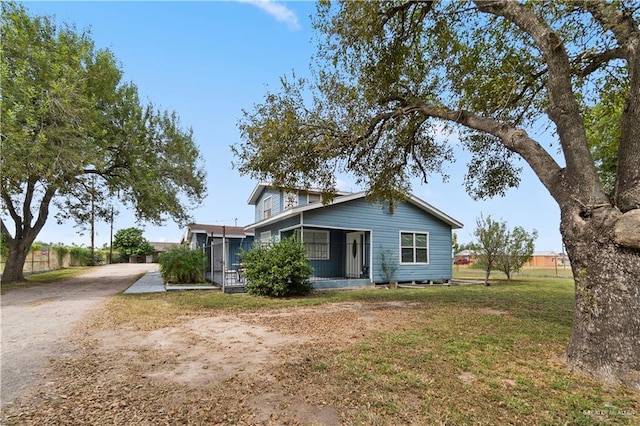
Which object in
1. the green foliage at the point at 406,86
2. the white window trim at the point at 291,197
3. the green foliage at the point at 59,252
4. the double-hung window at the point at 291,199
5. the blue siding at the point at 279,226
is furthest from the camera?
the green foliage at the point at 59,252

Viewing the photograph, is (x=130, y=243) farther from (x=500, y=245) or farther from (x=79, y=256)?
(x=500, y=245)

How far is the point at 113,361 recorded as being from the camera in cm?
482

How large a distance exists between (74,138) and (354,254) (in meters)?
11.9

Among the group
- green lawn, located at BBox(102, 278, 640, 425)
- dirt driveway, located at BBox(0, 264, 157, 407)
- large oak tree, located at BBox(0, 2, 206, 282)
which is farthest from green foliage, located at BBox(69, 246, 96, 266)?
green lawn, located at BBox(102, 278, 640, 425)

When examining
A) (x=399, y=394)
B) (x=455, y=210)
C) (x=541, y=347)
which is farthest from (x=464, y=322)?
(x=455, y=210)

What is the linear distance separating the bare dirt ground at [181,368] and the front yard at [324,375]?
0.02 m

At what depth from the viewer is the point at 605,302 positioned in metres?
4.21

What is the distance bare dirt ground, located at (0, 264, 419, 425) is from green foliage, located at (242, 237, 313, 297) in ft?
10.8

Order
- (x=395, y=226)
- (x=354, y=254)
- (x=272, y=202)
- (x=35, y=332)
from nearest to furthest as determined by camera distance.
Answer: (x=35, y=332), (x=395, y=226), (x=354, y=254), (x=272, y=202)

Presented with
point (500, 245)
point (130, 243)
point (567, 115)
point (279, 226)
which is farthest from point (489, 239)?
point (130, 243)

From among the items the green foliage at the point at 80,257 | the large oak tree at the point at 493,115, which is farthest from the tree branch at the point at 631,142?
the green foliage at the point at 80,257

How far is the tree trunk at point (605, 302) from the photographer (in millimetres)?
4047

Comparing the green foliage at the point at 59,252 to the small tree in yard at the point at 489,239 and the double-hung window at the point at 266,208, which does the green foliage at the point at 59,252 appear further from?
the small tree in yard at the point at 489,239

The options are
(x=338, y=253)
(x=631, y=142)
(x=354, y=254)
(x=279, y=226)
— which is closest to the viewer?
(x=631, y=142)
